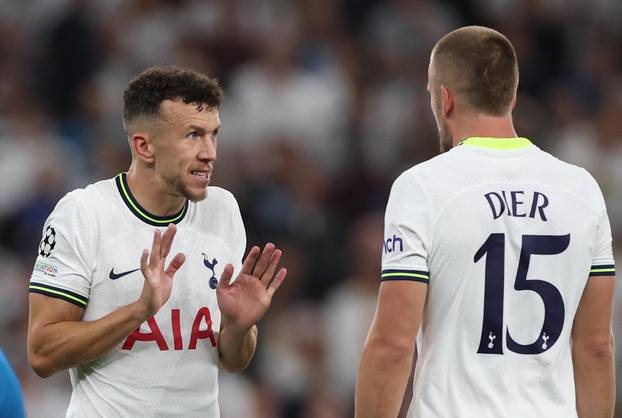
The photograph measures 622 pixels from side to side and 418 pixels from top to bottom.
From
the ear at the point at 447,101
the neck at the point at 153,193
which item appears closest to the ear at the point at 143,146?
the neck at the point at 153,193

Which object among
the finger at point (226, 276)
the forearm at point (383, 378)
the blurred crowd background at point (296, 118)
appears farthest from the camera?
the blurred crowd background at point (296, 118)

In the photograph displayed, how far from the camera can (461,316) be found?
167 inches

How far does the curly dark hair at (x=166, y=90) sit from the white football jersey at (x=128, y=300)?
0.32 meters

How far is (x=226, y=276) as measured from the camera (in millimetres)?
4586

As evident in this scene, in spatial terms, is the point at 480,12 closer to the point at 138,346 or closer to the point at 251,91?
the point at 251,91

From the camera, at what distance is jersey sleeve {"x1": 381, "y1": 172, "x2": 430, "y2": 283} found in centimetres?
420

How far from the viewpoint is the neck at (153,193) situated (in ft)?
15.6

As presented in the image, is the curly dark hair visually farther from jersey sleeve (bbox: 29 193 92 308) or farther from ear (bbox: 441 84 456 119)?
ear (bbox: 441 84 456 119)

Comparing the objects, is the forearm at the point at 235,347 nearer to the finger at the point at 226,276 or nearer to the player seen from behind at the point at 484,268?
the finger at the point at 226,276

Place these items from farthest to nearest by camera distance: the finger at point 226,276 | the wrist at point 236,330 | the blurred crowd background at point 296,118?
the blurred crowd background at point 296,118 → the wrist at point 236,330 → the finger at point 226,276

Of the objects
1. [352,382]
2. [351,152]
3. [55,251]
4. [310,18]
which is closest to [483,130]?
[55,251]

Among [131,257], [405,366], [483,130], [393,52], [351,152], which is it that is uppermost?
[393,52]

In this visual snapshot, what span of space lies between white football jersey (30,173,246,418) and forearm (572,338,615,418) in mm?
1351

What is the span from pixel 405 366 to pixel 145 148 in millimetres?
1326
